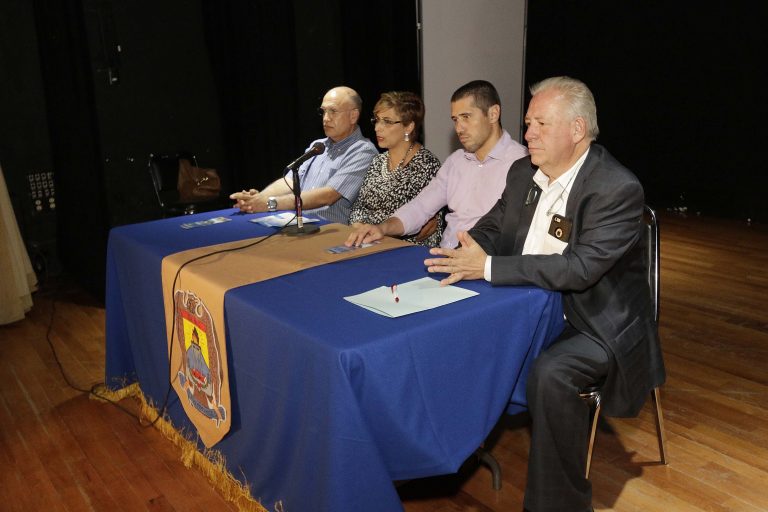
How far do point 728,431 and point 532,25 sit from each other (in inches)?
221

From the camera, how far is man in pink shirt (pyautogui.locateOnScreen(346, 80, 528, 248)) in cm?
286

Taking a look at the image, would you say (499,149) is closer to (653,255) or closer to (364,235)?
(364,235)

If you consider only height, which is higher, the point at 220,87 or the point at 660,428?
the point at 220,87

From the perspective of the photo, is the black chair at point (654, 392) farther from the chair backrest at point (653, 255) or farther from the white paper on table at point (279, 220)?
the white paper on table at point (279, 220)

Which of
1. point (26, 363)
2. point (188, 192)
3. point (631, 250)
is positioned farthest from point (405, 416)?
point (188, 192)

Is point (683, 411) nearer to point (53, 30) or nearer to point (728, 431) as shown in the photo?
point (728, 431)

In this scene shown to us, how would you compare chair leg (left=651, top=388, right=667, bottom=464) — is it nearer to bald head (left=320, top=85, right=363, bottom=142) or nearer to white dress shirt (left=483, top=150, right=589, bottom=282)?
white dress shirt (left=483, top=150, right=589, bottom=282)

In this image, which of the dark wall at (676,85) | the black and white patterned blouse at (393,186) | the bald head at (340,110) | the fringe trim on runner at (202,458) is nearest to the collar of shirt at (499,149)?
the black and white patterned blouse at (393,186)

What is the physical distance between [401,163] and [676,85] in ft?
13.5

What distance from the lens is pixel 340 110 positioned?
3393 mm

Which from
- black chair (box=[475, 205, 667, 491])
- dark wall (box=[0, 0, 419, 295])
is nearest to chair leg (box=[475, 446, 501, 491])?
black chair (box=[475, 205, 667, 491])

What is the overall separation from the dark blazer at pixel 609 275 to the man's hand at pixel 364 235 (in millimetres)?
647

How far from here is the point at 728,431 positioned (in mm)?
2664

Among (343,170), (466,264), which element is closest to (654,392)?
(466,264)
